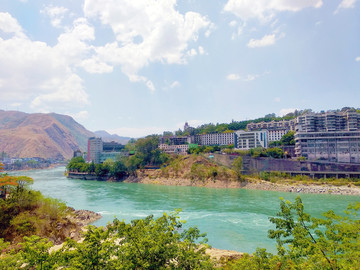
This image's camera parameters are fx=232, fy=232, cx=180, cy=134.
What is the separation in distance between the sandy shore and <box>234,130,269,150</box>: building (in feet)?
78.8

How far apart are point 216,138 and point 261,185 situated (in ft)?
151

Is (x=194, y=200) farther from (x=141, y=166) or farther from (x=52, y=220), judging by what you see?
(x=141, y=166)

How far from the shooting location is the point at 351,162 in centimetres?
4834

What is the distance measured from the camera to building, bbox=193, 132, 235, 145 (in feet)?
288

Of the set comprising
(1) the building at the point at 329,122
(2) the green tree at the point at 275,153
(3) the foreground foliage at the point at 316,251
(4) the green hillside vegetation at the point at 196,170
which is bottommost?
(4) the green hillside vegetation at the point at 196,170

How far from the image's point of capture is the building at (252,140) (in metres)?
69.3

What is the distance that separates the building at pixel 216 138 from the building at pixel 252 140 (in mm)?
12805

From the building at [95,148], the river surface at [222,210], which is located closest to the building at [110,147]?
the building at [95,148]

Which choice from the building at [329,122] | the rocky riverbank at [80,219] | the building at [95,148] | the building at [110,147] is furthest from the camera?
the building at [110,147]

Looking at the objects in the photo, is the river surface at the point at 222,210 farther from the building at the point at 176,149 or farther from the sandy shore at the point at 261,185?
the building at the point at 176,149

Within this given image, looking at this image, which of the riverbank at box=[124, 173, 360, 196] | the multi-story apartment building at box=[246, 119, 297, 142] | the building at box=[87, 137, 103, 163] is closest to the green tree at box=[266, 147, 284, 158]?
the riverbank at box=[124, 173, 360, 196]

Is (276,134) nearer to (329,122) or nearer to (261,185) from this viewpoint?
(329,122)

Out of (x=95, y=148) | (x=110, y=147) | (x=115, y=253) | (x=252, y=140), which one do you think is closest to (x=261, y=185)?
(x=252, y=140)

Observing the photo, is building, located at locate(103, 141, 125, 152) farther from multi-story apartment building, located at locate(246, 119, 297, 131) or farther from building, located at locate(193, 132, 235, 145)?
multi-story apartment building, located at locate(246, 119, 297, 131)
